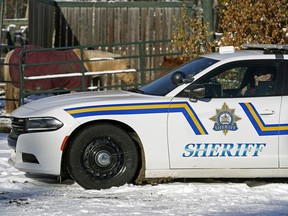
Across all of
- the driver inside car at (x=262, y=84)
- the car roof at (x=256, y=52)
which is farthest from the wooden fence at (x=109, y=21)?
the driver inside car at (x=262, y=84)

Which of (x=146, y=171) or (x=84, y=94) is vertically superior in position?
(x=84, y=94)

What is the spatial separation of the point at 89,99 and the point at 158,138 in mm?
851

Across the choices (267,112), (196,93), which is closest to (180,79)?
(196,93)

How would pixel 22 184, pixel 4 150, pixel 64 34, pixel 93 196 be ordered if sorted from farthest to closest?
pixel 64 34
pixel 4 150
pixel 22 184
pixel 93 196

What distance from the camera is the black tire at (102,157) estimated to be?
8625mm

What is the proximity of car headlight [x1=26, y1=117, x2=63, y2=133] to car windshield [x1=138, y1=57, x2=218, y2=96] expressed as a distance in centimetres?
112

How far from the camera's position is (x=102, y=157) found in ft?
28.4

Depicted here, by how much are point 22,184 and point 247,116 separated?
242 cm

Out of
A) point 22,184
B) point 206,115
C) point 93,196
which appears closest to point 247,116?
point 206,115

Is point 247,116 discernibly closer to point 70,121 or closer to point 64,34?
point 70,121

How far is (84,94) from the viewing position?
941 cm

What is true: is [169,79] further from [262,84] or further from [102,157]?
[102,157]

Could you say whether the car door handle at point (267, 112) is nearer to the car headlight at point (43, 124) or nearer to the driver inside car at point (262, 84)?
the driver inside car at point (262, 84)

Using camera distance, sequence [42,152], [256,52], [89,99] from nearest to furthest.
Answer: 1. [42,152]
2. [89,99]
3. [256,52]
